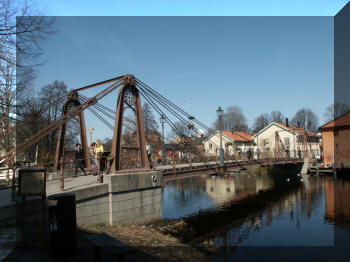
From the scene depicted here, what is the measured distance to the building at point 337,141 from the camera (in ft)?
127

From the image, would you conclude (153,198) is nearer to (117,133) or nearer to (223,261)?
(117,133)

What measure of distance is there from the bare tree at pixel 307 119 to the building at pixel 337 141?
38.9 metres

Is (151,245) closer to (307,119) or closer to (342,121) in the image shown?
(342,121)

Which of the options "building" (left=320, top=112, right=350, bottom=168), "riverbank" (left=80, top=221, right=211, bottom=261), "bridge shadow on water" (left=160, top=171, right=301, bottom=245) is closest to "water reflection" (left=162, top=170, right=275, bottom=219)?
"bridge shadow on water" (left=160, top=171, right=301, bottom=245)

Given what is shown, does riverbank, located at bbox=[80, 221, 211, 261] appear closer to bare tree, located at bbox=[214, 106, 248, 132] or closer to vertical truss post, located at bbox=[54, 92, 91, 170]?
vertical truss post, located at bbox=[54, 92, 91, 170]

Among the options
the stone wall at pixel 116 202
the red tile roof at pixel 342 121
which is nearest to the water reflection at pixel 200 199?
the stone wall at pixel 116 202

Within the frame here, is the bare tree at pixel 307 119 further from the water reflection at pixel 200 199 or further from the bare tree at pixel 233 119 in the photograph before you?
the water reflection at pixel 200 199

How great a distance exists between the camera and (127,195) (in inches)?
496

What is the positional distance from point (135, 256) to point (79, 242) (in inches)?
70.1

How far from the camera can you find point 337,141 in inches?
1578

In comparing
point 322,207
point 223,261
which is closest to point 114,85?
point 223,261

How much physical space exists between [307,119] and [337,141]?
141ft

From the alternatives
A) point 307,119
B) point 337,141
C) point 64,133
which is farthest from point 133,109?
point 307,119

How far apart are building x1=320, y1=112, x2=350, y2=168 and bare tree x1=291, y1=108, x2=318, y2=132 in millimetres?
38917
